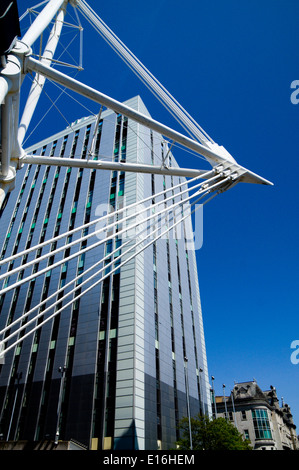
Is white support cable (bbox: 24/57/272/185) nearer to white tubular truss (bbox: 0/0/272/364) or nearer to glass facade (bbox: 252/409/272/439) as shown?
white tubular truss (bbox: 0/0/272/364)

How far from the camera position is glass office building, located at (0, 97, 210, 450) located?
2619 centimetres

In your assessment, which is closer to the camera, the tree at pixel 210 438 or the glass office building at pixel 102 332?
the glass office building at pixel 102 332

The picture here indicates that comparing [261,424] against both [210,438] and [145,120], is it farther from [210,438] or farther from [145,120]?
[145,120]

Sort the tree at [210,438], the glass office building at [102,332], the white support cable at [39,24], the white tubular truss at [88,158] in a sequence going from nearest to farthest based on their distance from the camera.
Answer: the white tubular truss at [88,158], the white support cable at [39,24], the glass office building at [102,332], the tree at [210,438]

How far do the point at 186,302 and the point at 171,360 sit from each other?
37.7ft

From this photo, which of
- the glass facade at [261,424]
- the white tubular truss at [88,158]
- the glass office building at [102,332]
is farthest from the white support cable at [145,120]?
the glass facade at [261,424]

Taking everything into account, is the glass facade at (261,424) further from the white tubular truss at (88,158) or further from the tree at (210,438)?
the white tubular truss at (88,158)

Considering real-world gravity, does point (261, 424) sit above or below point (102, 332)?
below

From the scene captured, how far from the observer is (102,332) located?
29.2 m

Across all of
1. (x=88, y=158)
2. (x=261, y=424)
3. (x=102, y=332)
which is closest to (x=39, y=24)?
(x=88, y=158)

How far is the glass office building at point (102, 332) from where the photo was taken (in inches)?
1031

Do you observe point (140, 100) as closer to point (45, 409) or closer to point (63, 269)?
point (63, 269)

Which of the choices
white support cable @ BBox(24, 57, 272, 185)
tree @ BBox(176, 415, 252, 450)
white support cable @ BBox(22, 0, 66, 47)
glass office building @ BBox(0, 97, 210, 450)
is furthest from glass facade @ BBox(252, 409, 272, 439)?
white support cable @ BBox(22, 0, 66, 47)

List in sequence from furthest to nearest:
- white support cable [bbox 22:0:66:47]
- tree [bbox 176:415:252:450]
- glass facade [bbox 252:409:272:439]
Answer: glass facade [bbox 252:409:272:439]
tree [bbox 176:415:252:450]
white support cable [bbox 22:0:66:47]
